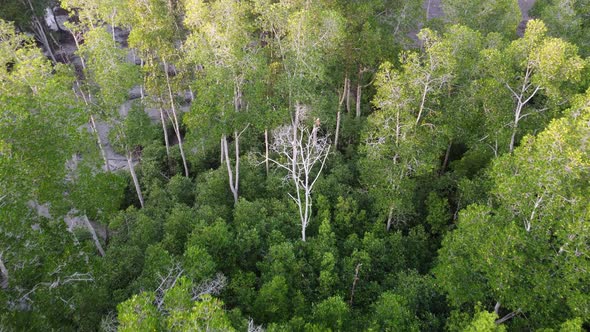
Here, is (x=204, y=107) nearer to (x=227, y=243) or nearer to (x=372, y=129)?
(x=227, y=243)

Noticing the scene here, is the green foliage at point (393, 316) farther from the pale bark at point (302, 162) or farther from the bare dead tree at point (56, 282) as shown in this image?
the bare dead tree at point (56, 282)

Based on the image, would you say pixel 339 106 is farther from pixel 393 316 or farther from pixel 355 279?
pixel 393 316

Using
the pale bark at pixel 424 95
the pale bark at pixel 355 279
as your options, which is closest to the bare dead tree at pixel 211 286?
the pale bark at pixel 355 279

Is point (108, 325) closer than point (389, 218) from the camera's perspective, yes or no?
Yes

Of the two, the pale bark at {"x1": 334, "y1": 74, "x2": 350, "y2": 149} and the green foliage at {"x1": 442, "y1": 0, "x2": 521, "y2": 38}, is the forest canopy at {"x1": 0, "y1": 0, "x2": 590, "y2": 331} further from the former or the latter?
the pale bark at {"x1": 334, "y1": 74, "x2": 350, "y2": 149}

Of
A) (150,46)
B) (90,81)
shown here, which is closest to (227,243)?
(150,46)

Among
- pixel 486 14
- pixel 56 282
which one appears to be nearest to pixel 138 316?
pixel 56 282

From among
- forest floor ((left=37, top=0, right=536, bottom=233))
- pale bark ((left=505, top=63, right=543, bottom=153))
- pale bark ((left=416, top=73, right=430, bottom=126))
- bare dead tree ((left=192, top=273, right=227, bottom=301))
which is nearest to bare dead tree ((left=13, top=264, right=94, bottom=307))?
forest floor ((left=37, top=0, right=536, bottom=233))

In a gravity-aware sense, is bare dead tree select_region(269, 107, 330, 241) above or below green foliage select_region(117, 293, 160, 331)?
below
